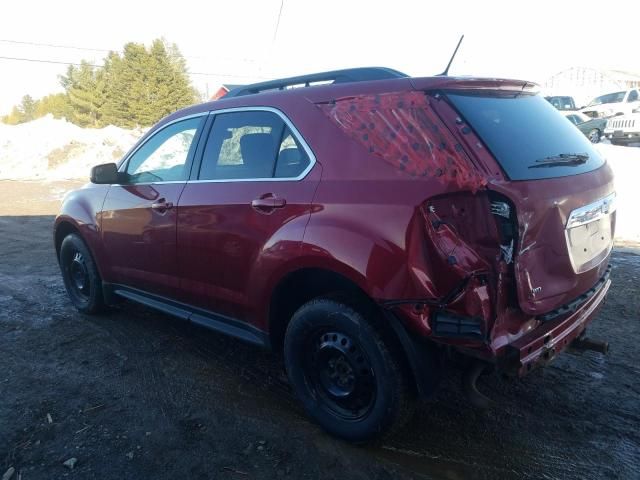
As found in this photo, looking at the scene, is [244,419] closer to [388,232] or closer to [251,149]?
[388,232]

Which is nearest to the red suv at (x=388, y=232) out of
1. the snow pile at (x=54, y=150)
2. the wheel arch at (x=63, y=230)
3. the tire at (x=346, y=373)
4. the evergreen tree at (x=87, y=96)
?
the tire at (x=346, y=373)

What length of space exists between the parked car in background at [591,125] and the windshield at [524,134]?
60.4 ft

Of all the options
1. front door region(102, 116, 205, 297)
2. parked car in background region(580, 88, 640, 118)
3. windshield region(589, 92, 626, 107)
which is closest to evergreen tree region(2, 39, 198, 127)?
windshield region(589, 92, 626, 107)

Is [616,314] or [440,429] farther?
[616,314]

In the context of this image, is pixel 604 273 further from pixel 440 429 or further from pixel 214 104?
pixel 214 104

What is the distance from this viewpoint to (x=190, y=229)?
3.39 meters

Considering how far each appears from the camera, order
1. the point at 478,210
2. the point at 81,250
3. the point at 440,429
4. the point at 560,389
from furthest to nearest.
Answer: the point at 81,250 < the point at 560,389 < the point at 440,429 < the point at 478,210

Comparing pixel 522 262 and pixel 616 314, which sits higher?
pixel 522 262

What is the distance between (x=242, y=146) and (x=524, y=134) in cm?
172

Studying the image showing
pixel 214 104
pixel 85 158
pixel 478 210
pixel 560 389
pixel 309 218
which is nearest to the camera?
pixel 478 210

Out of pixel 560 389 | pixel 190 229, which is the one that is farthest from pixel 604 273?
pixel 190 229

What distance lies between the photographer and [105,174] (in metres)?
4.11

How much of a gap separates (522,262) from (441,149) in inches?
24.6

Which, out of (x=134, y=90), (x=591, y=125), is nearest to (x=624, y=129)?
(x=591, y=125)
